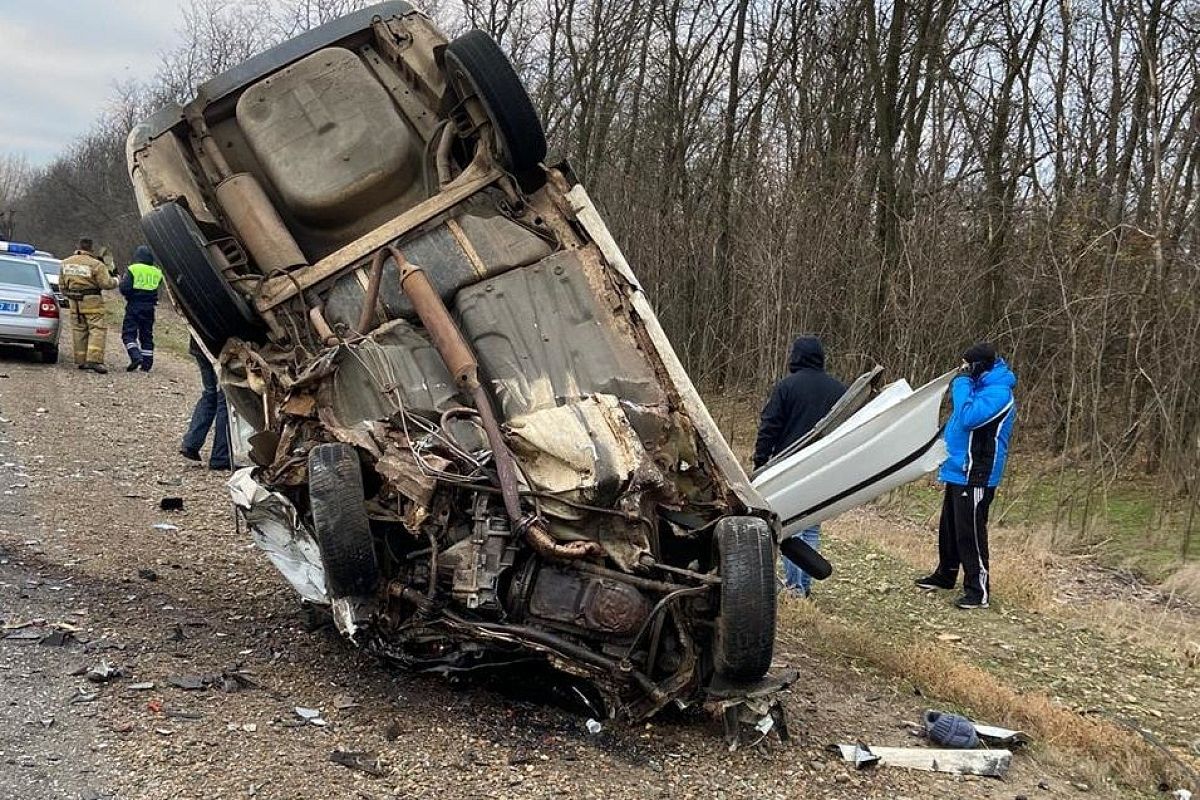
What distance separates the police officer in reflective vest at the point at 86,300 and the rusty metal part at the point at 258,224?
27.3 feet

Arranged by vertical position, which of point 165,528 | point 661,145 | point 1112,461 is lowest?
point 165,528

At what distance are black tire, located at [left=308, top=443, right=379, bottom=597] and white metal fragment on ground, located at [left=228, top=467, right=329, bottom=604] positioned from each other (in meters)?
0.29

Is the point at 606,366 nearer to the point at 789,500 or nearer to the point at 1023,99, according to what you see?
the point at 789,500

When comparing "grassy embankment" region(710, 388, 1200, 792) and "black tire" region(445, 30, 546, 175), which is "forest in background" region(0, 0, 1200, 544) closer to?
"grassy embankment" region(710, 388, 1200, 792)

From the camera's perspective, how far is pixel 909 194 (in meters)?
15.0

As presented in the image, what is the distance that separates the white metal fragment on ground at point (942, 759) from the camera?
413 cm

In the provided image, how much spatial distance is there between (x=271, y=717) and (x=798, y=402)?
3.73 m

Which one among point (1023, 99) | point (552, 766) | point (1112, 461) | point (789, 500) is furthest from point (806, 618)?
point (1023, 99)

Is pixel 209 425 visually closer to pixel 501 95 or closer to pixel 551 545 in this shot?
pixel 501 95

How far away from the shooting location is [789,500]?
4605 mm

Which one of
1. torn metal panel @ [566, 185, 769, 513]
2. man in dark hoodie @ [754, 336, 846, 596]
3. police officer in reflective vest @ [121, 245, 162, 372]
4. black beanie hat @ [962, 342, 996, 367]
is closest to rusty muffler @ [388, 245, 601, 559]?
torn metal panel @ [566, 185, 769, 513]

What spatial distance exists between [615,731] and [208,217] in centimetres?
338

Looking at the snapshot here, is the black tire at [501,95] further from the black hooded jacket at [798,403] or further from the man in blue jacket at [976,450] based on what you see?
the man in blue jacket at [976,450]

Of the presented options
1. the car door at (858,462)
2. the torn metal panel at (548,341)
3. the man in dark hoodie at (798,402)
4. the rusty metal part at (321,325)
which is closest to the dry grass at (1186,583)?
the man in dark hoodie at (798,402)
